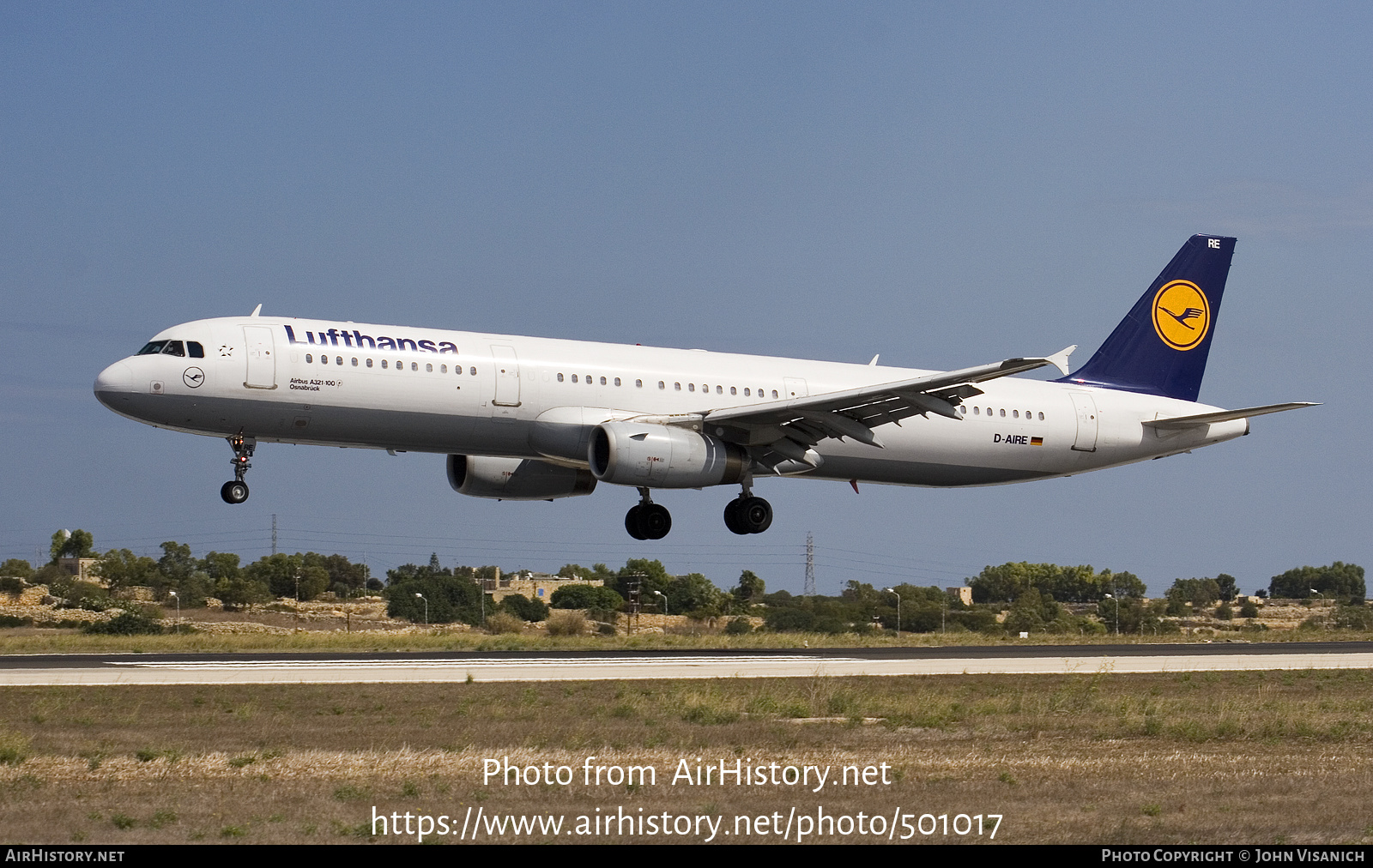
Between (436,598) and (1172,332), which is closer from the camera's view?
(1172,332)

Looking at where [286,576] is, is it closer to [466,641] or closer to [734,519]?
[466,641]

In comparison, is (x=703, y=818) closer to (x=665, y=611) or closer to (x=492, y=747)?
(x=492, y=747)

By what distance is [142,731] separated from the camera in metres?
21.5

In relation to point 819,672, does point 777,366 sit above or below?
above

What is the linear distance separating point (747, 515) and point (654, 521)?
2430 millimetres

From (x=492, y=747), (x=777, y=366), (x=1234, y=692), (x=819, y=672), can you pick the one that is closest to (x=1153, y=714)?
(x=1234, y=692)

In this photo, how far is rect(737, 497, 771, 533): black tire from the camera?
3991 centimetres

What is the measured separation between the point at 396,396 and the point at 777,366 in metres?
10.5

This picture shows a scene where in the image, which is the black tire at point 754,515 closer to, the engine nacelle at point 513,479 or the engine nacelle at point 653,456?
the engine nacelle at point 653,456

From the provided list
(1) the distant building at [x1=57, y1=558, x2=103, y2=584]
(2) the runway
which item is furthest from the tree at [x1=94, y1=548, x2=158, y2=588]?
(2) the runway

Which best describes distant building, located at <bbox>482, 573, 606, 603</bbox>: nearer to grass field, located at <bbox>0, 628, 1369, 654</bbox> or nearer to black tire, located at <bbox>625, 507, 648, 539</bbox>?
grass field, located at <bbox>0, 628, 1369, 654</bbox>

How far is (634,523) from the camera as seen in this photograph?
4025cm

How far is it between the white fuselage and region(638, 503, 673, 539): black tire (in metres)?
3.55

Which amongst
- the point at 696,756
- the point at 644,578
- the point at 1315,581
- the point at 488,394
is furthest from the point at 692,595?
the point at 1315,581
